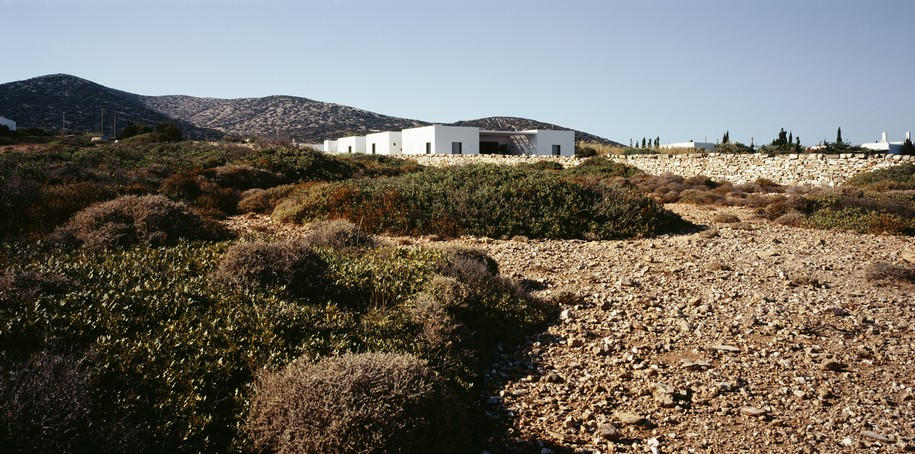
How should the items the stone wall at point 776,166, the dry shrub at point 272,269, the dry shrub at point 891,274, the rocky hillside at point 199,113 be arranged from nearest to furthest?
the dry shrub at point 272,269 → the dry shrub at point 891,274 → the stone wall at point 776,166 → the rocky hillside at point 199,113

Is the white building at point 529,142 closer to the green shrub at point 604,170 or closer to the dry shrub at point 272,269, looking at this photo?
the green shrub at point 604,170

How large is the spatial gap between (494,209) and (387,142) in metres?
46.4

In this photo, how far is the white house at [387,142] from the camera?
55.9m

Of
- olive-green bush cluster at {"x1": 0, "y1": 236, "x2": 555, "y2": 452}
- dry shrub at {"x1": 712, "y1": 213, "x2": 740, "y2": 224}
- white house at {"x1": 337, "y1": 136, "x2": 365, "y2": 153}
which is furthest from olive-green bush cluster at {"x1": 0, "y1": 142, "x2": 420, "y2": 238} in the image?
white house at {"x1": 337, "y1": 136, "x2": 365, "y2": 153}

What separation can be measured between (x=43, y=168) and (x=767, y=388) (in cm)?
1598

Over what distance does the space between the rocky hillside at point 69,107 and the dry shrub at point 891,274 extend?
6977cm

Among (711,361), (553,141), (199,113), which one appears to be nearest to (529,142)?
(553,141)

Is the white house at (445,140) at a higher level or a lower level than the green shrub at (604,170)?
higher

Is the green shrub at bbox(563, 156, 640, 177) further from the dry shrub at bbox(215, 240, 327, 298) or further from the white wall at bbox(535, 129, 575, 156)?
the white wall at bbox(535, 129, 575, 156)

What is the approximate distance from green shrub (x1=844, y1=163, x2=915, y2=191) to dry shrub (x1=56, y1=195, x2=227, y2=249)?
1987cm

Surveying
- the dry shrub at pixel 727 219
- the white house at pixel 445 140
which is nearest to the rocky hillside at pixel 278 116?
the white house at pixel 445 140

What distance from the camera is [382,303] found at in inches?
226

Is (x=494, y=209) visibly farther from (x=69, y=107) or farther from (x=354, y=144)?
(x=69, y=107)

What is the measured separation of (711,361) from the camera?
510cm
